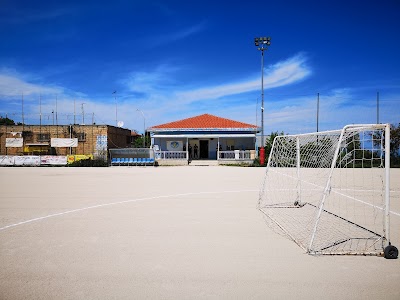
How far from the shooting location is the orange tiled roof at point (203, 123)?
2922 centimetres

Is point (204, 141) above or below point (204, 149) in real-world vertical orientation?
above

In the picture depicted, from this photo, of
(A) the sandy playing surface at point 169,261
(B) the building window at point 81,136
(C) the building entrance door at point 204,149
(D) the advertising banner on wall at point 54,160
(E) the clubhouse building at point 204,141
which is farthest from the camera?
(B) the building window at point 81,136

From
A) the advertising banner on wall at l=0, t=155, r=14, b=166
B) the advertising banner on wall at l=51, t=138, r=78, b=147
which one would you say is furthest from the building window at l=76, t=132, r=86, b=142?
the advertising banner on wall at l=0, t=155, r=14, b=166

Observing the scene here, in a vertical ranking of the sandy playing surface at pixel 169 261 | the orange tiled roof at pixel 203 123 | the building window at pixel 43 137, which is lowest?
the sandy playing surface at pixel 169 261

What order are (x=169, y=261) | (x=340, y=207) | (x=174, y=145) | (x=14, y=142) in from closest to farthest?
(x=169, y=261) → (x=340, y=207) → (x=174, y=145) → (x=14, y=142)

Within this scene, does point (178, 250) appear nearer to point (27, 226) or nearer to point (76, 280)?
point (76, 280)

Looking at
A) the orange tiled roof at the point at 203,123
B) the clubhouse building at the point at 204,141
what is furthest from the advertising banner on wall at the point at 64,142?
the orange tiled roof at the point at 203,123

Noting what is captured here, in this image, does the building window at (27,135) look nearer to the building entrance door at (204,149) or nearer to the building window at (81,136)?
the building window at (81,136)

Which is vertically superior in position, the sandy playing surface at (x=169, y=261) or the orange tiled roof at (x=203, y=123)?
the orange tiled roof at (x=203, y=123)

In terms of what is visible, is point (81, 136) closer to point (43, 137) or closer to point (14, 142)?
point (43, 137)

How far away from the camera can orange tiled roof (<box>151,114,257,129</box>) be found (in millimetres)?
29219

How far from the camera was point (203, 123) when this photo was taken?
30.5m

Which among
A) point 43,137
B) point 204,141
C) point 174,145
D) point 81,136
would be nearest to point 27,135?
point 43,137

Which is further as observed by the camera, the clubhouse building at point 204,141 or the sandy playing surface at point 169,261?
the clubhouse building at point 204,141
